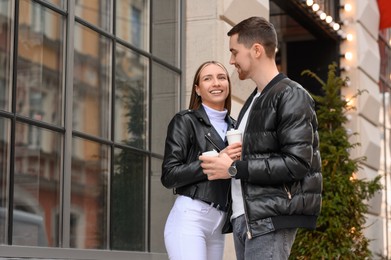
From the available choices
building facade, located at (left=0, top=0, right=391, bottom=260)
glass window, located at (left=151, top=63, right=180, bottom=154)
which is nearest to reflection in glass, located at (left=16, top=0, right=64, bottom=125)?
building facade, located at (left=0, top=0, right=391, bottom=260)

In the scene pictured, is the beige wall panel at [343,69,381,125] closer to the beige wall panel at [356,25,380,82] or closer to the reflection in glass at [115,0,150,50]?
the beige wall panel at [356,25,380,82]

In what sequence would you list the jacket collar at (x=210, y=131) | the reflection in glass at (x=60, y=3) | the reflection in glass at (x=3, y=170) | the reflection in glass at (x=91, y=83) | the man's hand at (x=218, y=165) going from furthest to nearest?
1. the reflection in glass at (x=91, y=83)
2. the reflection in glass at (x=60, y=3)
3. the reflection in glass at (x=3, y=170)
4. the jacket collar at (x=210, y=131)
5. the man's hand at (x=218, y=165)

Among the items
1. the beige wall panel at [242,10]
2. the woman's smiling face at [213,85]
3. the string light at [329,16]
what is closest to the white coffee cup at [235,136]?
the woman's smiling face at [213,85]

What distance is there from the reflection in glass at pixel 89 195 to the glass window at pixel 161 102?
1.14 meters

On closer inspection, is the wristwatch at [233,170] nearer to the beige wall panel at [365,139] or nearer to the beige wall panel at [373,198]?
the beige wall panel at [365,139]

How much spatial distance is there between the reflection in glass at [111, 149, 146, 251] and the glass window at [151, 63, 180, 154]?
401 mm

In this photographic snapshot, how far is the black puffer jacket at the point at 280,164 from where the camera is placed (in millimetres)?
4527

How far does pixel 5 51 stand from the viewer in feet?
23.8

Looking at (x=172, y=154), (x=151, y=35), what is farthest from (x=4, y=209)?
(x=151, y=35)

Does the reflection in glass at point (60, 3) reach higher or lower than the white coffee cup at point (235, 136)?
higher

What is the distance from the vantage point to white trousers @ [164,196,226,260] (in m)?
5.27

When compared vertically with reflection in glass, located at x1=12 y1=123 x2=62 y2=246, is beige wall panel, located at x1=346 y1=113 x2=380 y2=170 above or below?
above

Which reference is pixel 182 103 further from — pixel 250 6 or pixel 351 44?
pixel 351 44

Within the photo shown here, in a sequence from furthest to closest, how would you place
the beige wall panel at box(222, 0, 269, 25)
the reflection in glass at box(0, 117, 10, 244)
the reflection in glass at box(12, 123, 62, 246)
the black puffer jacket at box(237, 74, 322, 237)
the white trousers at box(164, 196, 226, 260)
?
the beige wall panel at box(222, 0, 269, 25) → the reflection in glass at box(12, 123, 62, 246) → the reflection in glass at box(0, 117, 10, 244) → the white trousers at box(164, 196, 226, 260) → the black puffer jacket at box(237, 74, 322, 237)
